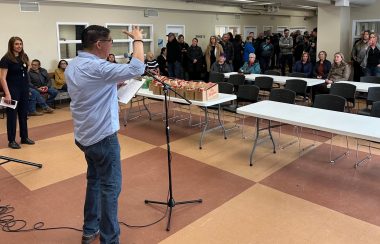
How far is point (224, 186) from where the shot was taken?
3574 millimetres

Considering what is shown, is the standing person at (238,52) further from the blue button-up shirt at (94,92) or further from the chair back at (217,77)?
the blue button-up shirt at (94,92)

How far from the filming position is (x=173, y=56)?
10023 mm

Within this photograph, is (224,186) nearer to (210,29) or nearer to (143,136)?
(143,136)

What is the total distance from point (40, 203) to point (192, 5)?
29.4 ft


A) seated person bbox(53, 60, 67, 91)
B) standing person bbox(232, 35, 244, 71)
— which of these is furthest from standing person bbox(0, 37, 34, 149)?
standing person bbox(232, 35, 244, 71)

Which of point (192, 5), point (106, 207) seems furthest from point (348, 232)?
point (192, 5)

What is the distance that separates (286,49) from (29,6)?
8.12m

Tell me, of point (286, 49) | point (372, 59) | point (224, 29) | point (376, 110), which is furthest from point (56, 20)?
point (286, 49)

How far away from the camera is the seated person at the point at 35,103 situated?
7102 mm

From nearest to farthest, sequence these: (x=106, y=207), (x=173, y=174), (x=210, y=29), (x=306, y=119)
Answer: (x=106, y=207) → (x=306, y=119) → (x=173, y=174) → (x=210, y=29)

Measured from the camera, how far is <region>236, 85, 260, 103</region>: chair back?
17.4 feet

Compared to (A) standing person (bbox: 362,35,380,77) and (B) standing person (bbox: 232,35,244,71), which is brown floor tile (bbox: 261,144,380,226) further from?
(B) standing person (bbox: 232,35,244,71)

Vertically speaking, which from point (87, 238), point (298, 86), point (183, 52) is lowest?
point (87, 238)

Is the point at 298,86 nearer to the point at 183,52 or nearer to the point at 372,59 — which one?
the point at 372,59
